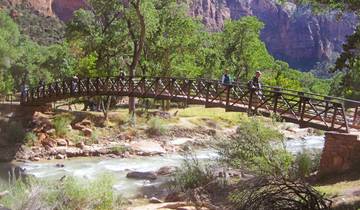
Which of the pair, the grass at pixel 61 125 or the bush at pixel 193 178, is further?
the grass at pixel 61 125

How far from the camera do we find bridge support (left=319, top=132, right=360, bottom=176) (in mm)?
15055

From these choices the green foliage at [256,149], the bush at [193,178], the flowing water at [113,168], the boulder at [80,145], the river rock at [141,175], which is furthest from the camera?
the boulder at [80,145]

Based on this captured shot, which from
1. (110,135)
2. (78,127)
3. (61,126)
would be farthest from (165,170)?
(78,127)

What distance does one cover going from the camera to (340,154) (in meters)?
15.3

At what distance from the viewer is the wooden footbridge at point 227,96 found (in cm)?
1777

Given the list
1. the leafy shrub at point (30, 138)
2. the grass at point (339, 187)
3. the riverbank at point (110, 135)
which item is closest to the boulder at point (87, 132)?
the riverbank at point (110, 135)

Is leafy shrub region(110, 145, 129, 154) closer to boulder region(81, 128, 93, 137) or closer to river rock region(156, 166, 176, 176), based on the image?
boulder region(81, 128, 93, 137)

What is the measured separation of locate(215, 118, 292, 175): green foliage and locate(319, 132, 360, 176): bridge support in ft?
4.90

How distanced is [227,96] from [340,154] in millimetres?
6584

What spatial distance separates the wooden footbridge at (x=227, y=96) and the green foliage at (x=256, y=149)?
146 centimetres

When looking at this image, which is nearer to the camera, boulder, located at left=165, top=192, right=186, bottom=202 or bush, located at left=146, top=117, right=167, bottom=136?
boulder, located at left=165, top=192, right=186, bottom=202

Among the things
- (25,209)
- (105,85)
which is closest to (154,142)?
(105,85)

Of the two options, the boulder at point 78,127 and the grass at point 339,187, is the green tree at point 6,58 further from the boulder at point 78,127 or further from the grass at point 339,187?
the grass at point 339,187

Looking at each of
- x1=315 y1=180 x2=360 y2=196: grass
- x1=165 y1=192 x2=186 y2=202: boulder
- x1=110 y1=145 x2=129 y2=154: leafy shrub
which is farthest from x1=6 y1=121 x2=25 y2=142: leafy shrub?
x1=315 y1=180 x2=360 y2=196: grass
